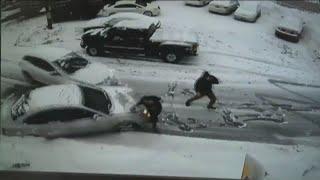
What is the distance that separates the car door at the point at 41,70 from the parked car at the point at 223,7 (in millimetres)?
1039

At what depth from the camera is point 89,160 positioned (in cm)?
324

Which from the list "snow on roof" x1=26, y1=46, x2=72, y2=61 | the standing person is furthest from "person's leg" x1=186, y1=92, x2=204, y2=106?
"snow on roof" x1=26, y1=46, x2=72, y2=61

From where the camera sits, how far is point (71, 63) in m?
3.17

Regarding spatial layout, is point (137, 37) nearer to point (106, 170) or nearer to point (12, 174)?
point (106, 170)

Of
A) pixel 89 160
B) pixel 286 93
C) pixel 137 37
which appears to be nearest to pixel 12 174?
pixel 89 160

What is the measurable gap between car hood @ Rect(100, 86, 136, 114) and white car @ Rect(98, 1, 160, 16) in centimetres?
46

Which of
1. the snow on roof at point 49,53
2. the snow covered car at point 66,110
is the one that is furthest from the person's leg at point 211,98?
the snow on roof at point 49,53

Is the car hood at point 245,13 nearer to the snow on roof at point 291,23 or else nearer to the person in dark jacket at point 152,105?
the snow on roof at point 291,23

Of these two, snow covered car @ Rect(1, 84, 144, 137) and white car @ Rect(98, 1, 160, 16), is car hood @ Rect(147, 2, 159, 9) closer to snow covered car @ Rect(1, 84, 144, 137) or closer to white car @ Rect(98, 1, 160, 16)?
white car @ Rect(98, 1, 160, 16)

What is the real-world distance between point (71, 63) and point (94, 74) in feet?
0.51

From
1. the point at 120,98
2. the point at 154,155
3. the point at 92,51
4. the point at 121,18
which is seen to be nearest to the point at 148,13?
the point at 121,18

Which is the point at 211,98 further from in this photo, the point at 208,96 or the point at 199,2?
the point at 199,2

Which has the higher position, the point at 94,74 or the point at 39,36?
the point at 39,36

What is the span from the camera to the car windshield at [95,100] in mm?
3170
